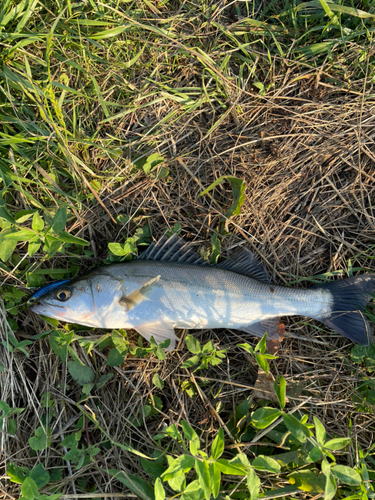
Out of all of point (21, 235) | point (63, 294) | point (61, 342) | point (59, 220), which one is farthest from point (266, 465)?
point (21, 235)

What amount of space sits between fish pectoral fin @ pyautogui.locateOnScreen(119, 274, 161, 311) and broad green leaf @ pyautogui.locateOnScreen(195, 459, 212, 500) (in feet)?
4.86

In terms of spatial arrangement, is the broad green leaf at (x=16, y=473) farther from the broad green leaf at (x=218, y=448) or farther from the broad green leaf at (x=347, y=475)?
the broad green leaf at (x=347, y=475)

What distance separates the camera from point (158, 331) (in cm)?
347

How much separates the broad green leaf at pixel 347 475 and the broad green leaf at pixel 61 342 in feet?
7.86

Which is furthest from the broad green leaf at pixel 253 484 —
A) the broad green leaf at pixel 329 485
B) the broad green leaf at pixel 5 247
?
the broad green leaf at pixel 5 247

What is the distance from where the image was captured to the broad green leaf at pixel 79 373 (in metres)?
3.34

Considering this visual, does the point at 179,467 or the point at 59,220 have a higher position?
the point at 59,220

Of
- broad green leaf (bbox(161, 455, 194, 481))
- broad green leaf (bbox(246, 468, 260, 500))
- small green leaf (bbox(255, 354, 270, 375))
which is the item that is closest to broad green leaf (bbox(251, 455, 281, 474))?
broad green leaf (bbox(246, 468, 260, 500))

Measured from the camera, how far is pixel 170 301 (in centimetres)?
343

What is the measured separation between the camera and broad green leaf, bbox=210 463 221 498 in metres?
2.45

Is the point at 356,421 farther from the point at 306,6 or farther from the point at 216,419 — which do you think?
the point at 306,6

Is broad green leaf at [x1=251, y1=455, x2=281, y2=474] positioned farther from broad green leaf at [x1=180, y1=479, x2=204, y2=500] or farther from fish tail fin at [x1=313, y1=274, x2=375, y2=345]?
fish tail fin at [x1=313, y1=274, x2=375, y2=345]

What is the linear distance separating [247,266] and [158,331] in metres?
1.17

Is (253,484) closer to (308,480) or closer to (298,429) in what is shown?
(298,429)
